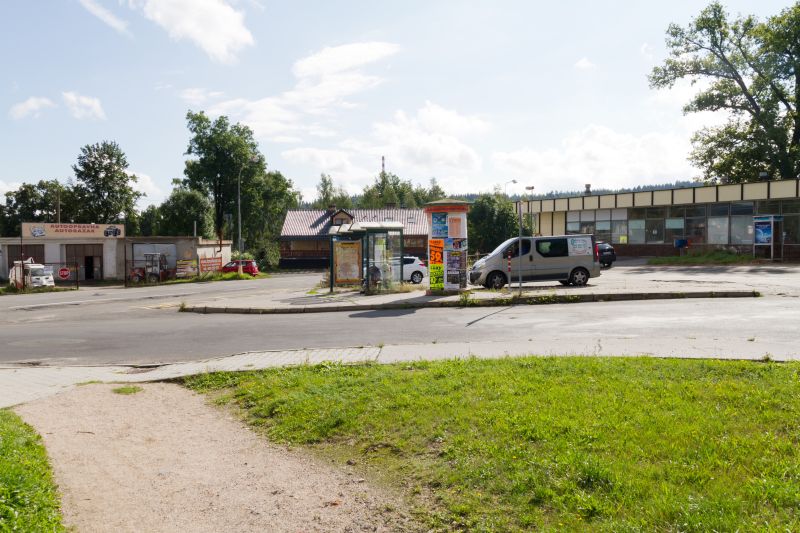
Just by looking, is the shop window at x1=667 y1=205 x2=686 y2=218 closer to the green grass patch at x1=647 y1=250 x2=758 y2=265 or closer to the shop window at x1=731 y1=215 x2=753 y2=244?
the shop window at x1=731 y1=215 x2=753 y2=244

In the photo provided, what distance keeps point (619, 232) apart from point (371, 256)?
1120 inches

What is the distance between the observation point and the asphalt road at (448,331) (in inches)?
418

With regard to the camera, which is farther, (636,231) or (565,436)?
(636,231)

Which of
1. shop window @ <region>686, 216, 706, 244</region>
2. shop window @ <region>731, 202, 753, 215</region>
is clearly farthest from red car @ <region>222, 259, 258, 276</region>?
shop window @ <region>731, 202, 753, 215</region>

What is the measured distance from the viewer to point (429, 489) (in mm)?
5105

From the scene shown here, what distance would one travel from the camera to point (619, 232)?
150 ft

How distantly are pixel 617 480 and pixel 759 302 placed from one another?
13.4m

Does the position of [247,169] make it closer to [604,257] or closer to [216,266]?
[216,266]

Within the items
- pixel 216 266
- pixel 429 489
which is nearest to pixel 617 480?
pixel 429 489

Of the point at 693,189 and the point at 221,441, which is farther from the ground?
the point at 693,189

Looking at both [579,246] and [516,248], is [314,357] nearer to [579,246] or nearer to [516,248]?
[516,248]

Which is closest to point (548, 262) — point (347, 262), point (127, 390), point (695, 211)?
point (347, 262)

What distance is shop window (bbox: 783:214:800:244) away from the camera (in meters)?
35.7

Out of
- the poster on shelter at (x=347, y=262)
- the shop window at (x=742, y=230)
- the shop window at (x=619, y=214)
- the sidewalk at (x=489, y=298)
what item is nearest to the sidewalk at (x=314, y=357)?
the sidewalk at (x=489, y=298)
